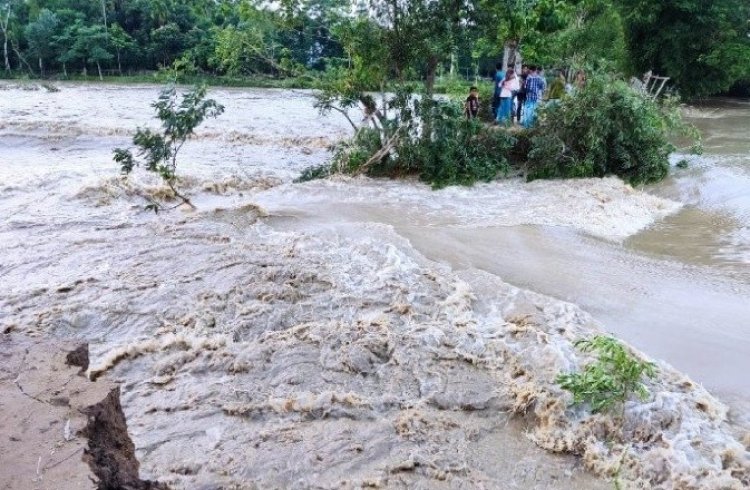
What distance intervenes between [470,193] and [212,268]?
227 inches

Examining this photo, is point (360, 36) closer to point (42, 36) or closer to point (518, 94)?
point (518, 94)

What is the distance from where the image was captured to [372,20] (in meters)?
11.5

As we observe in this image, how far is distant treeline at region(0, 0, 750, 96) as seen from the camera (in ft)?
37.6

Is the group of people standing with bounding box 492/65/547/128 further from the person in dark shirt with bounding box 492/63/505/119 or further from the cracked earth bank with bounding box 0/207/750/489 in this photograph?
the cracked earth bank with bounding box 0/207/750/489

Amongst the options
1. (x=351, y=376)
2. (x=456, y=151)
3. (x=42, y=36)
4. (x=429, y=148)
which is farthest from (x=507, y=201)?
(x=42, y=36)

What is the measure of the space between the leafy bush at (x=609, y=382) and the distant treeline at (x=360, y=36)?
8335 mm

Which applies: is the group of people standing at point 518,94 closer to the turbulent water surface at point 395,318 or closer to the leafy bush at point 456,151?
the leafy bush at point 456,151

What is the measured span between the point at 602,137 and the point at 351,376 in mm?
8611

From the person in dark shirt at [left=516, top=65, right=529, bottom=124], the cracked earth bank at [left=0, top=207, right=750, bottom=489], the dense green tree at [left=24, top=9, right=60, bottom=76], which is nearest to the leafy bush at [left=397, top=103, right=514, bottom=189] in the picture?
the person in dark shirt at [left=516, top=65, right=529, bottom=124]

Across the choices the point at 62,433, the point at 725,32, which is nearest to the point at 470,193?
the point at 62,433

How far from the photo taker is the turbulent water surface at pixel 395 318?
395 cm

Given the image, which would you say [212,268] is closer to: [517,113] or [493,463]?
[493,463]

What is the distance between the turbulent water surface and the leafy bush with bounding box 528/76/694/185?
578 millimetres

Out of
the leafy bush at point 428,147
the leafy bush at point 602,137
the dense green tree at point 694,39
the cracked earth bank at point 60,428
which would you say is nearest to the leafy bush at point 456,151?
the leafy bush at point 428,147
